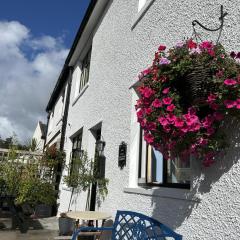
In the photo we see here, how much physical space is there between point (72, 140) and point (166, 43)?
23.0 ft

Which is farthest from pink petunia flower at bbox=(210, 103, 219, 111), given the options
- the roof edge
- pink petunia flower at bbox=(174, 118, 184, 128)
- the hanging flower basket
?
the roof edge

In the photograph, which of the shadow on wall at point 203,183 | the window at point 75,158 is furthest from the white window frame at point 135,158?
the window at point 75,158

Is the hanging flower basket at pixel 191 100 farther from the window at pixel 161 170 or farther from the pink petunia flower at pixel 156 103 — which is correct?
the window at pixel 161 170

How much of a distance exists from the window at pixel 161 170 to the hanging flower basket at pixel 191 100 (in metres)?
0.72

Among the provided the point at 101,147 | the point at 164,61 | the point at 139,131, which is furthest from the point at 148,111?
the point at 101,147

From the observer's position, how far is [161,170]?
402cm

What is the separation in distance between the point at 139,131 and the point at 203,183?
6.49ft

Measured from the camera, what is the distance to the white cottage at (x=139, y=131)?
Result: 2777mm

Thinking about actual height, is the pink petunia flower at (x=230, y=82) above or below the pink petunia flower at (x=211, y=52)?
below

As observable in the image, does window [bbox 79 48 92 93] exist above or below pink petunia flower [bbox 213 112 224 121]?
above

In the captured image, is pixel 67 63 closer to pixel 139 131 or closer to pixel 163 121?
pixel 139 131

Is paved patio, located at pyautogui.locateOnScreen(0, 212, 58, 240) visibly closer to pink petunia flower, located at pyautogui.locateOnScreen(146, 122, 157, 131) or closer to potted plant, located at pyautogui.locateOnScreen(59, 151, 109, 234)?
potted plant, located at pyautogui.locateOnScreen(59, 151, 109, 234)

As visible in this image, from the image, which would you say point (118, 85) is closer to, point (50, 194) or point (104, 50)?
point (104, 50)

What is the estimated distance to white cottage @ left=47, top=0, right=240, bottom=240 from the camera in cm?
278
